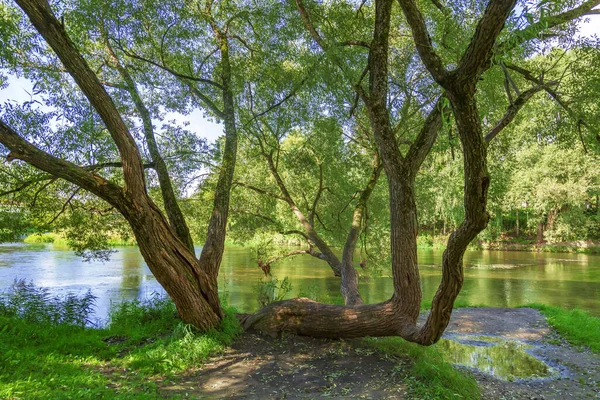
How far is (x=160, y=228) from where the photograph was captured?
16.5 feet

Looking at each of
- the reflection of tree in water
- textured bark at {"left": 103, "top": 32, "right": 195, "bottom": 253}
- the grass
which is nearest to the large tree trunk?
the grass

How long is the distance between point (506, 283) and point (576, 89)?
11616mm

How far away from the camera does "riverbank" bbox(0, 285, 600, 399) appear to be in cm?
385

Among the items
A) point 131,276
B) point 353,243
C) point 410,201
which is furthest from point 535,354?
point 131,276

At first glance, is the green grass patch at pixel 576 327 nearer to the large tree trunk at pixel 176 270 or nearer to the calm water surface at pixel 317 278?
the calm water surface at pixel 317 278

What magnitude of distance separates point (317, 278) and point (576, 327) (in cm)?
1023

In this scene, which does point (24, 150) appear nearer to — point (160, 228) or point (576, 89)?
point (160, 228)

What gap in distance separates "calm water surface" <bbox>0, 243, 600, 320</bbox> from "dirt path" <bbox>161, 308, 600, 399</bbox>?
13.0ft

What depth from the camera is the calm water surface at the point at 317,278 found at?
1233 centimetres

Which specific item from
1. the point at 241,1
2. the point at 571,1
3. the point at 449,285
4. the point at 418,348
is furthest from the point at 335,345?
the point at 241,1

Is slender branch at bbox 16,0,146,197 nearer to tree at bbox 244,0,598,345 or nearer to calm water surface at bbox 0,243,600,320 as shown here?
tree at bbox 244,0,598,345

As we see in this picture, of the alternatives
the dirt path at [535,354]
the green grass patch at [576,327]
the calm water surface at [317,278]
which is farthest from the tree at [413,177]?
the green grass patch at [576,327]

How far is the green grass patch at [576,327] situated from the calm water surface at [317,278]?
6.49ft

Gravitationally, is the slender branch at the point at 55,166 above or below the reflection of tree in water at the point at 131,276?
above
